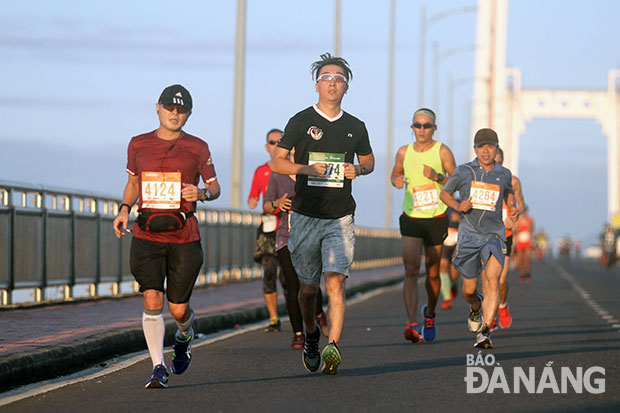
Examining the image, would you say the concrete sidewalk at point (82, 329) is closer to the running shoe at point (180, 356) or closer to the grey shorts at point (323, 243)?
the running shoe at point (180, 356)

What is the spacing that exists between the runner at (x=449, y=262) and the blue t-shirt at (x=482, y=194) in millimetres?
5943

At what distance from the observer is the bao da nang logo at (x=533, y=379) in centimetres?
903

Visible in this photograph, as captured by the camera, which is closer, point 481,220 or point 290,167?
point 290,167

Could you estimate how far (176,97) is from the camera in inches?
357

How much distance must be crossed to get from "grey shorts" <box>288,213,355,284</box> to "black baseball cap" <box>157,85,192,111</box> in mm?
1351

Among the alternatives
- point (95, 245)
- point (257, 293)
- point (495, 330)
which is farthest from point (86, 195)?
point (495, 330)

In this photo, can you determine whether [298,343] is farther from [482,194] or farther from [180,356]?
[180,356]

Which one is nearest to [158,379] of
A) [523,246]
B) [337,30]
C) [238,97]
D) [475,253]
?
[475,253]

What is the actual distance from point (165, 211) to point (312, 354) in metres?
1.70

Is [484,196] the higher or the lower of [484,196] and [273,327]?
the higher

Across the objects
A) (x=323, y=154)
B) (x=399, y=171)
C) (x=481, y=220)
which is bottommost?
(x=481, y=220)

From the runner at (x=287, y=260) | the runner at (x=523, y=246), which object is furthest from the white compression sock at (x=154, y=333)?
the runner at (x=523, y=246)

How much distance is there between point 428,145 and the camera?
13.5 metres

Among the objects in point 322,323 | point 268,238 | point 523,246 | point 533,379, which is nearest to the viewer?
point 533,379
